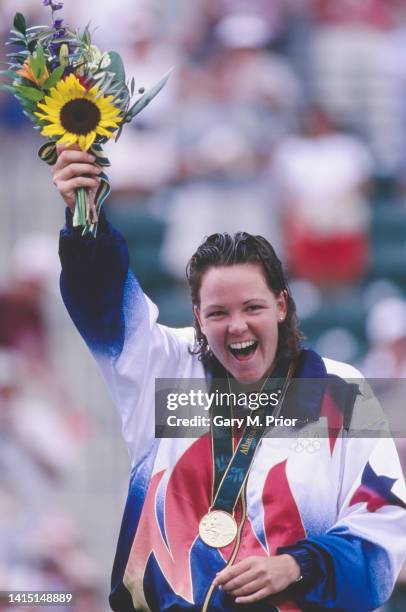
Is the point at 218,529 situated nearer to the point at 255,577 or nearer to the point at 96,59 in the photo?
the point at 255,577

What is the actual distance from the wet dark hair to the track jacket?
110 millimetres

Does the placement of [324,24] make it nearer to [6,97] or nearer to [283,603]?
[6,97]

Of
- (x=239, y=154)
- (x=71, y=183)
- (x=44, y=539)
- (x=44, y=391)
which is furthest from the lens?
(x=239, y=154)

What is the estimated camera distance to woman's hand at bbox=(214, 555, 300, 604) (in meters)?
3.29

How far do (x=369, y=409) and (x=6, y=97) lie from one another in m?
5.27

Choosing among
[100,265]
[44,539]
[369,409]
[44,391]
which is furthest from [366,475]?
[44,391]

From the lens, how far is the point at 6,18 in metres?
8.30

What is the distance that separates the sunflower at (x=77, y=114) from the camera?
3.36 metres

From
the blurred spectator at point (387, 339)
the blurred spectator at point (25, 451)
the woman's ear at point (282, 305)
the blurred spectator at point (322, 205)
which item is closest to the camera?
the woman's ear at point (282, 305)

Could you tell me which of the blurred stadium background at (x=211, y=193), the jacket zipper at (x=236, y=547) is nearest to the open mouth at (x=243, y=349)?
the jacket zipper at (x=236, y=547)

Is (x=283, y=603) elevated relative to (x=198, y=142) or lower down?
lower down

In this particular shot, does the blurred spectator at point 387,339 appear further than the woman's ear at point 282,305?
Yes

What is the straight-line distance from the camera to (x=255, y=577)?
3.29 meters

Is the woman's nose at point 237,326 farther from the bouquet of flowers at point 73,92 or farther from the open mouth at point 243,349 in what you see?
the bouquet of flowers at point 73,92
